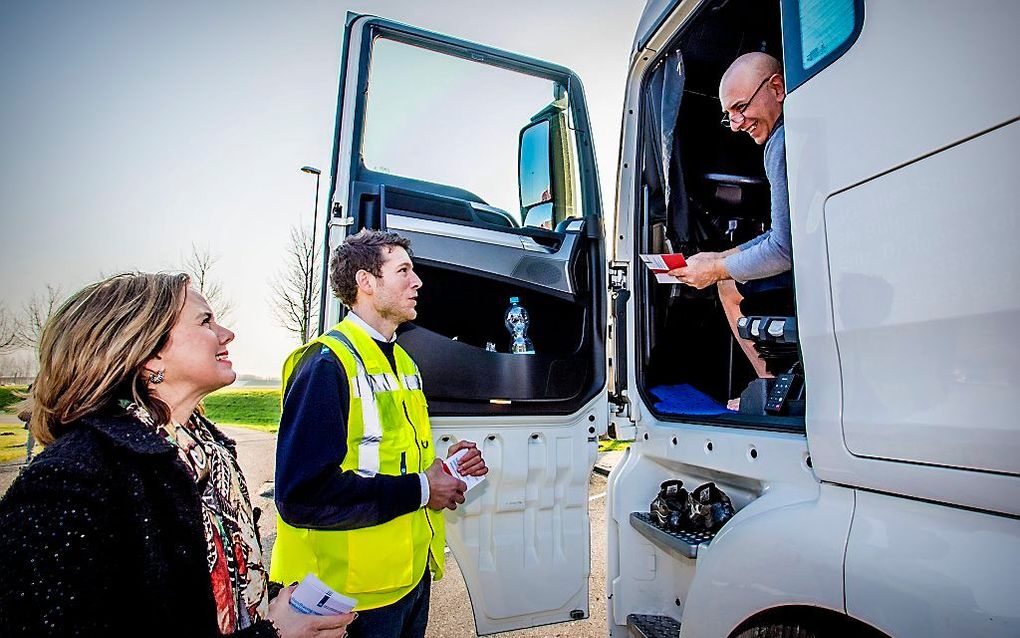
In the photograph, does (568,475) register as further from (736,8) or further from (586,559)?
(736,8)

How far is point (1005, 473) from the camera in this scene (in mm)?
874

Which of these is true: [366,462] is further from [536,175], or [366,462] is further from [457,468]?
[536,175]

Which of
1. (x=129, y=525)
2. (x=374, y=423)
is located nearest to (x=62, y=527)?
(x=129, y=525)

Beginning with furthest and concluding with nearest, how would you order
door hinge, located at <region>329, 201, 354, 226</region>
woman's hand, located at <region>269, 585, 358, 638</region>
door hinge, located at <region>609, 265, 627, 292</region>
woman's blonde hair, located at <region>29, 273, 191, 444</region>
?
1. door hinge, located at <region>609, 265, 627, 292</region>
2. door hinge, located at <region>329, 201, 354, 226</region>
3. woman's hand, located at <region>269, 585, 358, 638</region>
4. woman's blonde hair, located at <region>29, 273, 191, 444</region>

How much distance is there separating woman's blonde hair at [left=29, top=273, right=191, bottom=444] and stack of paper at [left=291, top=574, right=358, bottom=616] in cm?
52

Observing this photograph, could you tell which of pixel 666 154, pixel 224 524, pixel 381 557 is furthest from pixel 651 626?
pixel 666 154

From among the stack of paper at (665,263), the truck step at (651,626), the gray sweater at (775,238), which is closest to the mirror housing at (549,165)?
the stack of paper at (665,263)

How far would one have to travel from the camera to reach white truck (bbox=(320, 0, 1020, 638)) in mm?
918

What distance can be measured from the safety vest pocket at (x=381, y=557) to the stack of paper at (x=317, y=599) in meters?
0.42

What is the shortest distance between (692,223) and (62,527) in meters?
2.31

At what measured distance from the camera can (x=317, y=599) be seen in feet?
4.36

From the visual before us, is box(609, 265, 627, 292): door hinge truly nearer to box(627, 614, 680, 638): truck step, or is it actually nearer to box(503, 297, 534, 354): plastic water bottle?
box(503, 297, 534, 354): plastic water bottle

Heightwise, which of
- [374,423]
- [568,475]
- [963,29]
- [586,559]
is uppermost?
[963,29]

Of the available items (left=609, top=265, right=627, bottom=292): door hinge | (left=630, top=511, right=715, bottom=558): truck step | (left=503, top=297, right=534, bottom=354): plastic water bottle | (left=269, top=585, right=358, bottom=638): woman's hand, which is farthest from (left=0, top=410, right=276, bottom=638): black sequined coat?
(left=609, top=265, right=627, bottom=292): door hinge
